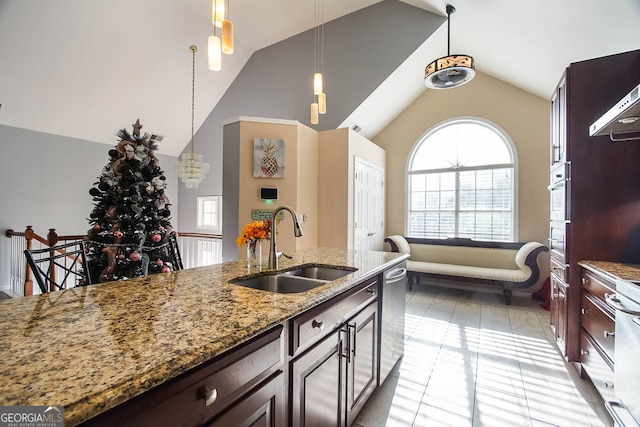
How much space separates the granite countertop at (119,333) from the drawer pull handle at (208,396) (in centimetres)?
10

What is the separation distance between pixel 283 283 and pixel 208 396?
1.02 meters

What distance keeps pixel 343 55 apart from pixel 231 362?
503cm

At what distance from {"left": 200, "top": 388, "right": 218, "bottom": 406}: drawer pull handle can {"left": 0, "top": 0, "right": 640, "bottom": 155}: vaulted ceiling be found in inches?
147

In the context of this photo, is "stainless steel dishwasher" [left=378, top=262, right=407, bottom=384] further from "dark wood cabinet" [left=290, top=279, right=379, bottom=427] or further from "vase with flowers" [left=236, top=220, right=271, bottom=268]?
"vase with flowers" [left=236, top=220, right=271, bottom=268]

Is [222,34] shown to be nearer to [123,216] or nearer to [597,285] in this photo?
[123,216]

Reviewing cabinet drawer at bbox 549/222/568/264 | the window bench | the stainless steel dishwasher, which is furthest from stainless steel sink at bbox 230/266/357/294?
the window bench

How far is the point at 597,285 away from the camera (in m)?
1.91

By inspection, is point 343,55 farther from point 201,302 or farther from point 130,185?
point 201,302

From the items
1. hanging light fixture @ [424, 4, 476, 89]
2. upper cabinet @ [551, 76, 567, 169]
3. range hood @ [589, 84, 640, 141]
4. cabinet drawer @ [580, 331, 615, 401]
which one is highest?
hanging light fixture @ [424, 4, 476, 89]

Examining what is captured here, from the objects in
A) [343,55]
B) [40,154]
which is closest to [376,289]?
[343,55]

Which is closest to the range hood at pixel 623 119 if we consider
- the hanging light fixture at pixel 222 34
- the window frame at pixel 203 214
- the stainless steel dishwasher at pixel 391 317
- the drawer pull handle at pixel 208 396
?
the stainless steel dishwasher at pixel 391 317

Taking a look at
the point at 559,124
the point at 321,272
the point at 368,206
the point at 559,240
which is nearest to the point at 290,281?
the point at 321,272

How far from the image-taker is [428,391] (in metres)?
2.10

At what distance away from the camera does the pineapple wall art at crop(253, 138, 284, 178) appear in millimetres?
4043
